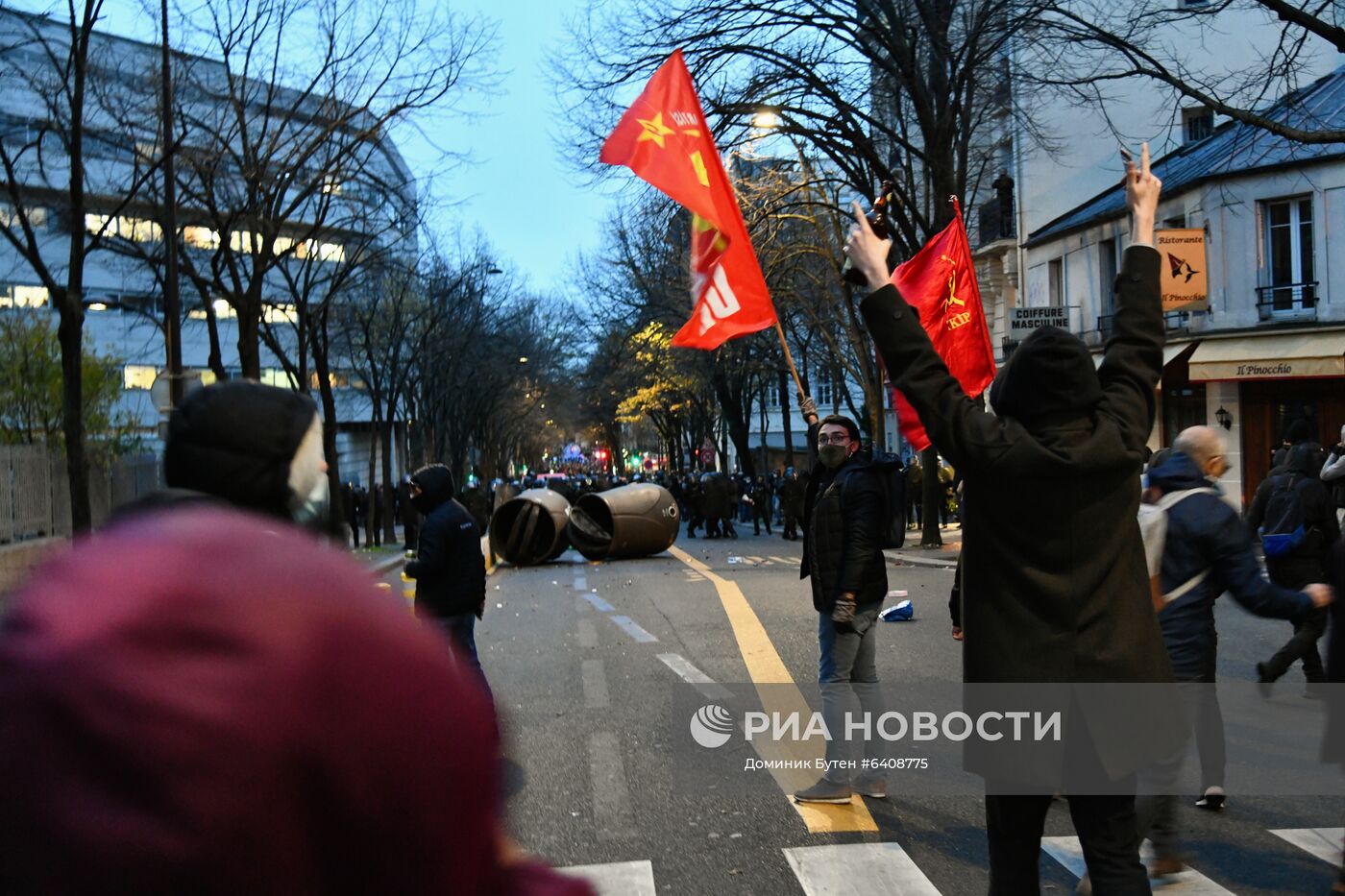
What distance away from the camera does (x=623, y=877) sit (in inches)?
194

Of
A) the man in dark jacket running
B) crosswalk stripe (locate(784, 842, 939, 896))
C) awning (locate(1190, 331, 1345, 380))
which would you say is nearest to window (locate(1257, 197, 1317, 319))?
awning (locate(1190, 331, 1345, 380))

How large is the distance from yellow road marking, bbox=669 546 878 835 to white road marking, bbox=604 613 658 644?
3.03 ft

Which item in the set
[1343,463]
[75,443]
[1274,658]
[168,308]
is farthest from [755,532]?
[1274,658]

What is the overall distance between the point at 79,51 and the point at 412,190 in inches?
547

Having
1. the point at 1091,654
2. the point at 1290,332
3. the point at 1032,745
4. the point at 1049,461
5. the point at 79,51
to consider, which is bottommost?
the point at 1032,745

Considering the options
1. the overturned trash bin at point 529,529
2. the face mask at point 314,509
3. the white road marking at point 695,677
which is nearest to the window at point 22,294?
the overturned trash bin at point 529,529

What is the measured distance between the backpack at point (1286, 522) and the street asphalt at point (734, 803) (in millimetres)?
1050

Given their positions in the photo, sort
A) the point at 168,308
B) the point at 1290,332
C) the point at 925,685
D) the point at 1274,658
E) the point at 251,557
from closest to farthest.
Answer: the point at 251,557 < the point at 1274,658 < the point at 925,685 < the point at 168,308 < the point at 1290,332

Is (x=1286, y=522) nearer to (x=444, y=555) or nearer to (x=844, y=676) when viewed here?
(x=844, y=676)

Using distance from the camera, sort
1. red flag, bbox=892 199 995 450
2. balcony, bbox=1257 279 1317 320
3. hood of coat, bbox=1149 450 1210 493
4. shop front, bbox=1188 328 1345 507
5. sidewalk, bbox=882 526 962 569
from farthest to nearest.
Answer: balcony, bbox=1257 279 1317 320 < shop front, bbox=1188 328 1345 507 < sidewalk, bbox=882 526 962 569 < red flag, bbox=892 199 995 450 < hood of coat, bbox=1149 450 1210 493

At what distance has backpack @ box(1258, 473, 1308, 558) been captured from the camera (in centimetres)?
870

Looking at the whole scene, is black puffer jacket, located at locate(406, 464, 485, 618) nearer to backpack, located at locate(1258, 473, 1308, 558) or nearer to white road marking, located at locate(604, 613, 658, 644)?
white road marking, located at locate(604, 613, 658, 644)

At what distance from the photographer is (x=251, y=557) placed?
945 mm

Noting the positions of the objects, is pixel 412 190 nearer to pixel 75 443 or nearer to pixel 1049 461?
pixel 75 443
